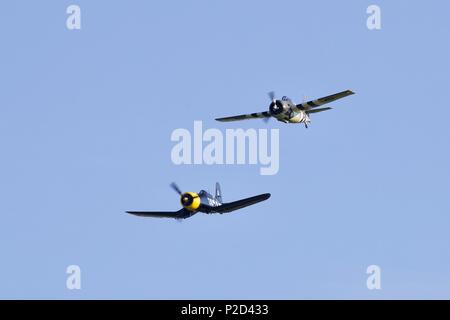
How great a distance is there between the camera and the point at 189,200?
86.1 m

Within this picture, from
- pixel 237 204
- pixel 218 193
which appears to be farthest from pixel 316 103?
pixel 237 204

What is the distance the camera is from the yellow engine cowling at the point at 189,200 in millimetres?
86062

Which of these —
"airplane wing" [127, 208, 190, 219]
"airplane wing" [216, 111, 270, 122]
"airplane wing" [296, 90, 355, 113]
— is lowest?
"airplane wing" [127, 208, 190, 219]

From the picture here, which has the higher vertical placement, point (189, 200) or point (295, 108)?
point (295, 108)

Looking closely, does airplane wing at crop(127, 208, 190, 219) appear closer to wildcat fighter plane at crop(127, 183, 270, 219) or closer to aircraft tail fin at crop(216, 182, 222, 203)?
wildcat fighter plane at crop(127, 183, 270, 219)

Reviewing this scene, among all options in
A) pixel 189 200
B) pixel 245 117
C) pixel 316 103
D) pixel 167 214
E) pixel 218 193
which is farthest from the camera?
pixel 245 117

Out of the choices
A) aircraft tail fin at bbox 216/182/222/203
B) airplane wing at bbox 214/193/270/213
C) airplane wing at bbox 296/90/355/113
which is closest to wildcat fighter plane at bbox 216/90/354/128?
airplane wing at bbox 296/90/355/113

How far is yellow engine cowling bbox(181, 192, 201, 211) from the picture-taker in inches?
3388

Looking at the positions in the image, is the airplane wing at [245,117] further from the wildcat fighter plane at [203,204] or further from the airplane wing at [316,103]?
the wildcat fighter plane at [203,204]

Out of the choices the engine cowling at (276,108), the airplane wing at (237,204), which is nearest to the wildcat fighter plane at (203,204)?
the airplane wing at (237,204)

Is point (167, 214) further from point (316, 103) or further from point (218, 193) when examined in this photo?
point (316, 103)
